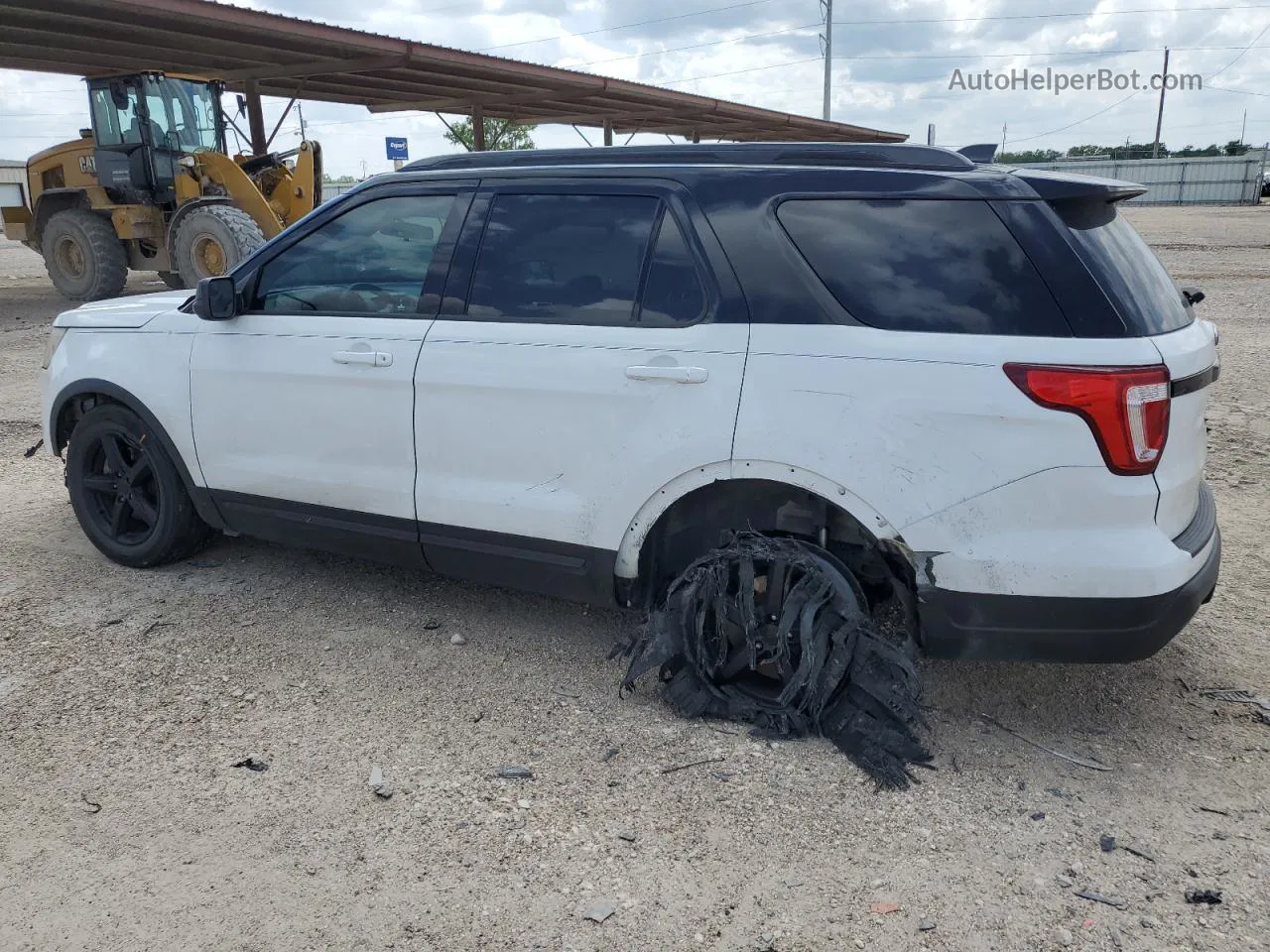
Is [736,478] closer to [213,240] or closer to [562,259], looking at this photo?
[562,259]

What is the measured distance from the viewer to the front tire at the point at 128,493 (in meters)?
4.56

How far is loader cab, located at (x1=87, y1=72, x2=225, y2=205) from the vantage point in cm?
1347

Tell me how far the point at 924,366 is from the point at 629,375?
94 cm

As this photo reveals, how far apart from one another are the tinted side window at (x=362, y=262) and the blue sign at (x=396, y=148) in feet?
72.8

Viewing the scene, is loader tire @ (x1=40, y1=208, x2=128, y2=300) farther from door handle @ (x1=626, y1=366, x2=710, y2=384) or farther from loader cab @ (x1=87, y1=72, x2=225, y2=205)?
door handle @ (x1=626, y1=366, x2=710, y2=384)

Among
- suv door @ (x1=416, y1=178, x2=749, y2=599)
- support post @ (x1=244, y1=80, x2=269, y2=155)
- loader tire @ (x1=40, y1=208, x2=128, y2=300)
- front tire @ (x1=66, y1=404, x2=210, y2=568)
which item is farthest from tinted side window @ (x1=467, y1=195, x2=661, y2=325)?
support post @ (x1=244, y1=80, x2=269, y2=155)

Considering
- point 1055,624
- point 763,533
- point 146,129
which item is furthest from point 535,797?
point 146,129

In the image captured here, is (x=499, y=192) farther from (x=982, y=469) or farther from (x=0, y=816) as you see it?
(x=0, y=816)

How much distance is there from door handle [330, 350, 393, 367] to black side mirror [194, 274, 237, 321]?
0.58m

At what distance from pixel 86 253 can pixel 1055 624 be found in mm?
15095

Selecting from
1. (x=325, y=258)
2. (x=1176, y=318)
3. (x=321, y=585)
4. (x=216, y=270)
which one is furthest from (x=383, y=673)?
(x=216, y=270)

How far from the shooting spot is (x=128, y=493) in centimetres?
469

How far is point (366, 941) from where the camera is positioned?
2430 millimetres

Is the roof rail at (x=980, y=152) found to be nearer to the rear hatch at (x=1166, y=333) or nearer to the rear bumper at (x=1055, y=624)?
the rear hatch at (x=1166, y=333)
